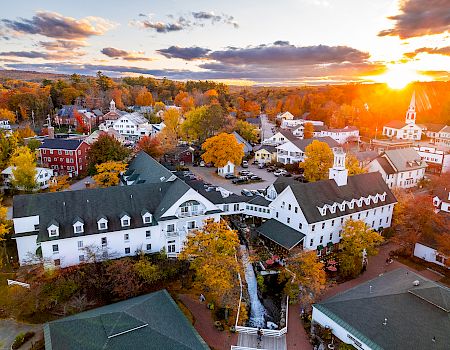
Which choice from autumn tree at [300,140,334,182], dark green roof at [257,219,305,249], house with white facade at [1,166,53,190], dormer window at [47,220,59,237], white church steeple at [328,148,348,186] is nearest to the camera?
dormer window at [47,220,59,237]

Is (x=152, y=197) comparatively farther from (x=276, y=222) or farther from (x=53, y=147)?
(x=53, y=147)

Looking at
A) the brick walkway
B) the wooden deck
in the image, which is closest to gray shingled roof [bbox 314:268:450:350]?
the wooden deck

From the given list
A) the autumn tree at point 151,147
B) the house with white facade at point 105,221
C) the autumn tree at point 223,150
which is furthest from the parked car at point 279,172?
the house with white facade at point 105,221

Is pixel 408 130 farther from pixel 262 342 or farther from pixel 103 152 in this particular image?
pixel 262 342

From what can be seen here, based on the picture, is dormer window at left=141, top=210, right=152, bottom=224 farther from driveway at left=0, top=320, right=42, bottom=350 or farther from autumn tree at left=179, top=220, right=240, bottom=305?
driveway at left=0, top=320, right=42, bottom=350

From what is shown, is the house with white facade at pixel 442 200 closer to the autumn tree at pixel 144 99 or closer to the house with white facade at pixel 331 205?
the house with white facade at pixel 331 205

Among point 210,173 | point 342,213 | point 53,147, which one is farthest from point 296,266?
point 53,147
